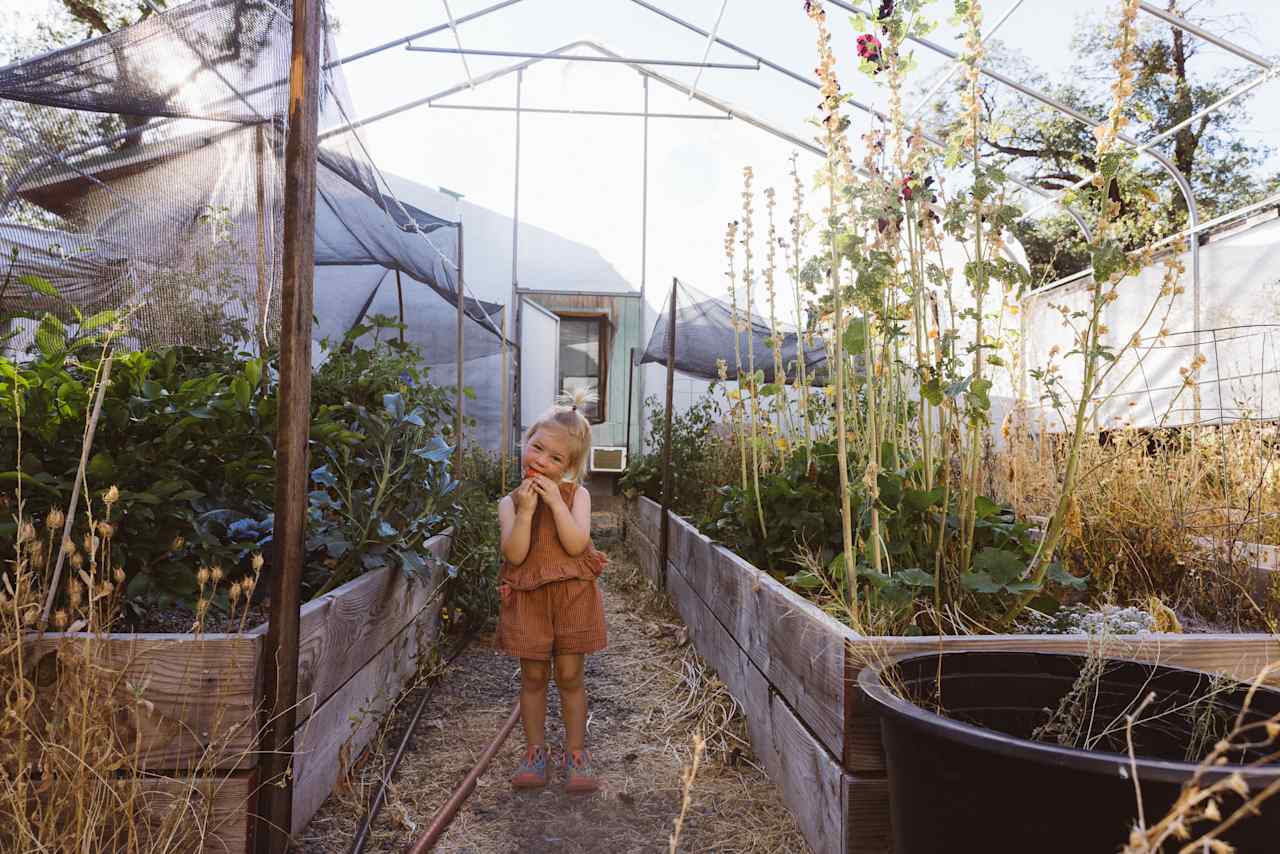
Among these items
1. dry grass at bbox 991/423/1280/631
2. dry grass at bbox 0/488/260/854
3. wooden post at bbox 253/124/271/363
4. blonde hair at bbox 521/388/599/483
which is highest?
wooden post at bbox 253/124/271/363

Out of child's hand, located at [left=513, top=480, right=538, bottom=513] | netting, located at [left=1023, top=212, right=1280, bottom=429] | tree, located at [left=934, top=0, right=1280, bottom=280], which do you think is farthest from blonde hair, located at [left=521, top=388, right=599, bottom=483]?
tree, located at [left=934, top=0, right=1280, bottom=280]

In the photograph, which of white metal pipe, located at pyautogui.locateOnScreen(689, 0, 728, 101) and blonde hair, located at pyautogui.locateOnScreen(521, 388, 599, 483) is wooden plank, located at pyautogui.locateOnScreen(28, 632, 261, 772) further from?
white metal pipe, located at pyautogui.locateOnScreen(689, 0, 728, 101)

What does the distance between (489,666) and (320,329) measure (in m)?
1.79

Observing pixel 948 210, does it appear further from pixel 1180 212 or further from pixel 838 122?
pixel 1180 212

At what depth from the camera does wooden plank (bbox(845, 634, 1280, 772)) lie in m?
1.42

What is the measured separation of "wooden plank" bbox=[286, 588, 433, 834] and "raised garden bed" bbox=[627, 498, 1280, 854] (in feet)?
3.20

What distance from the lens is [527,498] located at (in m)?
2.18

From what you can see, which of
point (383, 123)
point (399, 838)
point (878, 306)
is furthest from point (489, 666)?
point (383, 123)

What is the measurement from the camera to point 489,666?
316 cm

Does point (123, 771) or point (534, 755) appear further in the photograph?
point (534, 755)

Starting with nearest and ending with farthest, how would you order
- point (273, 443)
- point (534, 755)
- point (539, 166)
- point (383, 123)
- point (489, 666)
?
point (273, 443), point (534, 755), point (489, 666), point (383, 123), point (539, 166)

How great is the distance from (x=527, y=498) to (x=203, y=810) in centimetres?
105

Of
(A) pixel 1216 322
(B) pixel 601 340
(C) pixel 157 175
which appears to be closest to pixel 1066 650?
(C) pixel 157 175

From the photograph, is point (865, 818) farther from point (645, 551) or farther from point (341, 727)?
point (645, 551)
